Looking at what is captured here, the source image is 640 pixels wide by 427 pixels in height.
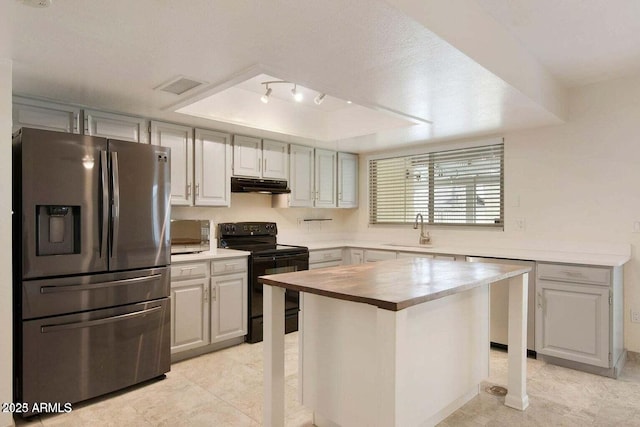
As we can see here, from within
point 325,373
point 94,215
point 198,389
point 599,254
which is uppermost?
point 94,215

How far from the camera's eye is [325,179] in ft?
16.0

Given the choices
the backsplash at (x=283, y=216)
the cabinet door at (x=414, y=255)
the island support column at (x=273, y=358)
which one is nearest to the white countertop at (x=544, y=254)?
the cabinet door at (x=414, y=255)

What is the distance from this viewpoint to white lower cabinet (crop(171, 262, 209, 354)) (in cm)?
317

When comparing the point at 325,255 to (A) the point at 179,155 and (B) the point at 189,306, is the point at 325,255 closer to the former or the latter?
(B) the point at 189,306

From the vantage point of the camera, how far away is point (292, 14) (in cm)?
165

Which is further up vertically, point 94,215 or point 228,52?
point 228,52

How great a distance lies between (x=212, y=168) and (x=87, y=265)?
1513 mm

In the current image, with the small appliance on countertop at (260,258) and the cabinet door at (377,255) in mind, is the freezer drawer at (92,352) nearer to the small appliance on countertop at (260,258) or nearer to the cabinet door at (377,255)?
the small appliance on countertop at (260,258)

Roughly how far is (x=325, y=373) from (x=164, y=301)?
149cm

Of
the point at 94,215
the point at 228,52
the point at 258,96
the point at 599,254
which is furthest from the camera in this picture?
the point at 258,96

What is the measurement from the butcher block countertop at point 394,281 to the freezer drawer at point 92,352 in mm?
1304

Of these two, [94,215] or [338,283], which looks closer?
[338,283]

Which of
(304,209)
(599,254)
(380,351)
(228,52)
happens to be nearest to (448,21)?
(228,52)

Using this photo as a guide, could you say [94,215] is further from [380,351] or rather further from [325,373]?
[380,351]
